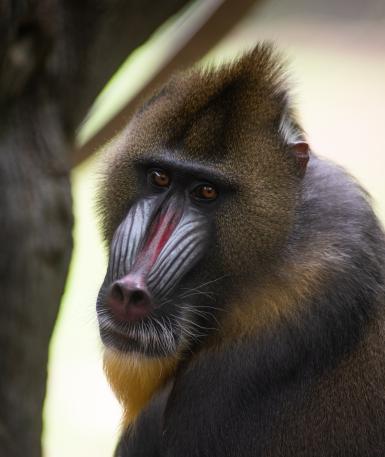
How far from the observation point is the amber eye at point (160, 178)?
3535mm

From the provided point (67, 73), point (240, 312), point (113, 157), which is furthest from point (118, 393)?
point (67, 73)

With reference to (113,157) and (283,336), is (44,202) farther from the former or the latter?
(283,336)

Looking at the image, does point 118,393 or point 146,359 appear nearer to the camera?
point 146,359

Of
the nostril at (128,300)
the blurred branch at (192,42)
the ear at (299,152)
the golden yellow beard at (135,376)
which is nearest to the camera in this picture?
the nostril at (128,300)

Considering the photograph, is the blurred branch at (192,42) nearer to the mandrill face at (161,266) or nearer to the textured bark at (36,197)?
the textured bark at (36,197)

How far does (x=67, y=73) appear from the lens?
11.8 ft

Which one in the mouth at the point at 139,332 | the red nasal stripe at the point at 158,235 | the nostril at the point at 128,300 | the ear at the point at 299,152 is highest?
the ear at the point at 299,152

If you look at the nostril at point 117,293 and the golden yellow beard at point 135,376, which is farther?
the golden yellow beard at point 135,376

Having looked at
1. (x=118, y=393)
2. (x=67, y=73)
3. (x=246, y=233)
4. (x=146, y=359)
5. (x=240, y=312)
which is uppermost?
(x=67, y=73)

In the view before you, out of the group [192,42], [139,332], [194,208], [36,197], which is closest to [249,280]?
[194,208]

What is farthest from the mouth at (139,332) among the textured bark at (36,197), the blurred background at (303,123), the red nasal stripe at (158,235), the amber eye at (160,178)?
the blurred background at (303,123)

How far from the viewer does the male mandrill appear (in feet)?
11.4

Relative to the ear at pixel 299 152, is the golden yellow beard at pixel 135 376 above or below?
below

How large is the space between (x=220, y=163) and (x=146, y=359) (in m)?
0.71
